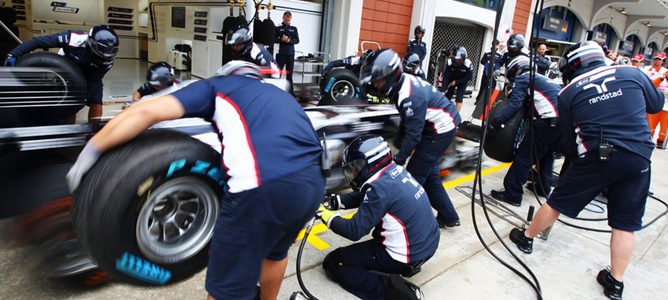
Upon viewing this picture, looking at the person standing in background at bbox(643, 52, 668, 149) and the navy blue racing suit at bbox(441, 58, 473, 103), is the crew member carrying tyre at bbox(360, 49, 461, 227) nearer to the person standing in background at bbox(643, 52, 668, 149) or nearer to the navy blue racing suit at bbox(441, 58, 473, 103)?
the navy blue racing suit at bbox(441, 58, 473, 103)

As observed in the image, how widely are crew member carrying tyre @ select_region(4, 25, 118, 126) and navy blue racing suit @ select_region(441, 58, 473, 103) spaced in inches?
247

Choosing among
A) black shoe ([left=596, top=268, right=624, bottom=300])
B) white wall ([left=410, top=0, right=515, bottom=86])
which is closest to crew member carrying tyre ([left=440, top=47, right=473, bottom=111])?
white wall ([left=410, top=0, right=515, bottom=86])

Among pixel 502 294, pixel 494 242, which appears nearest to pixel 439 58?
pixel 494 242

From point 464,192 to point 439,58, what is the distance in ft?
28.3

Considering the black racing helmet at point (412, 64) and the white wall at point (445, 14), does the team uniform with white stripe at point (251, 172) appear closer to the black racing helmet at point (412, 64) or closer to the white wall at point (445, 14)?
the black racing helmet at point (412, 64)

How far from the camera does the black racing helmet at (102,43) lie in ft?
14.0

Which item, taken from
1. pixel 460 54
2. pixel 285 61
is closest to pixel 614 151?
pixel 460 54

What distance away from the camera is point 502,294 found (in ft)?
9.18

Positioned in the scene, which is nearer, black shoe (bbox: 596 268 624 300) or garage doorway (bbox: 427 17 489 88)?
black shoe (bbox: 596 268 624 300)

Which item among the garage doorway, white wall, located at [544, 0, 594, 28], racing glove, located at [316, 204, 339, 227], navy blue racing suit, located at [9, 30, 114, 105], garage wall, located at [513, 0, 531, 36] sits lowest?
racing glove, located at [316, 204, 339, 227]

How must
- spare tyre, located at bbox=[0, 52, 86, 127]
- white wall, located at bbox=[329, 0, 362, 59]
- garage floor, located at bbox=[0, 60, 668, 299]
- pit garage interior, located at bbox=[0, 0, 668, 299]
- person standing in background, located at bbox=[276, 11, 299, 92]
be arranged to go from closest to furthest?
pit garage interior, located at bbox=[0, 0, 668, 299], garage floor, located at bbox=[0, 60, 668, 299], spare tyre, located at bbox=[0, 52, 86, 127], person standing in background, located at bbox=[276, 11, 299, 92], white wall, located at bbox=[329, 0, 362, 59]

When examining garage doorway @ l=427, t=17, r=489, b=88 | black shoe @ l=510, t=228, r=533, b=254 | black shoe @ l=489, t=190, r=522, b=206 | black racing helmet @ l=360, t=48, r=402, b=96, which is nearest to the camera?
black racing helmet @ l=360, t=48, r=402, b=96

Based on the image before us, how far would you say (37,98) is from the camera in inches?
103

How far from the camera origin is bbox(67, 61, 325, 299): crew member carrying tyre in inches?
65.0
